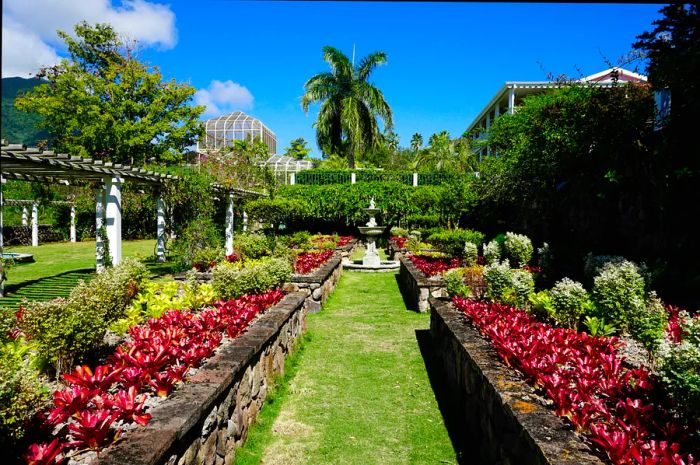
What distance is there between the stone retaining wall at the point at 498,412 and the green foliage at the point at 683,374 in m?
0.59

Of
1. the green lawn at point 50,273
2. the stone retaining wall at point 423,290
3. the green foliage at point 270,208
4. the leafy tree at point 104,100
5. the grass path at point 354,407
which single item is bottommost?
the grass path at point 354,407

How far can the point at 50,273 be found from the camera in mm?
12242

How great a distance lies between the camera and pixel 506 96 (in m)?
28.9

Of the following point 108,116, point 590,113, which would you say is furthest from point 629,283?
point 108,116

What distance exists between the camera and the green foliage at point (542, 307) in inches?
199

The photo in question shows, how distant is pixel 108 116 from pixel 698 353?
2633 cm

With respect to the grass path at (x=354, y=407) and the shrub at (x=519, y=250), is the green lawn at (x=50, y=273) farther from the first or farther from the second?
the shrub at (x=519, y=250)

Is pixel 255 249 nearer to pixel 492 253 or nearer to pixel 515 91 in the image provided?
pixel 492 253

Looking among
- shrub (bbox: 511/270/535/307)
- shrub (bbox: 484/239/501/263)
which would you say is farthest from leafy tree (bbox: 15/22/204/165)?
shrub (bbox: 511/270/535/307)

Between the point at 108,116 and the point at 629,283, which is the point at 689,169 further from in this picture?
the point at 108,116

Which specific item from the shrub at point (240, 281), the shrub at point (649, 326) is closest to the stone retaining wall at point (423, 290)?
the shrub at point (240, 281)

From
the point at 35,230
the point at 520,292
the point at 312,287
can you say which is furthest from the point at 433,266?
the point at 35,230

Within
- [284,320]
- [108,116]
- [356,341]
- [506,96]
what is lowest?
[356,341]

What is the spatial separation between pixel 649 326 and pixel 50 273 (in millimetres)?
13379
